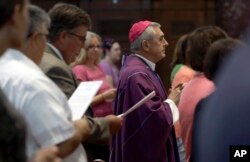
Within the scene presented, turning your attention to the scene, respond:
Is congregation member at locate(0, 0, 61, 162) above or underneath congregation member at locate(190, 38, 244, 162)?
above

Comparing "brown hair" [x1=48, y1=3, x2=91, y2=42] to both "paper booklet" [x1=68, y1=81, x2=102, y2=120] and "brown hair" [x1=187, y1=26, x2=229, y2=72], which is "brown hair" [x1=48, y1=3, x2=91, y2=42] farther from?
"brown hair" [x1=187, y1=26, x2=229, y2=72]

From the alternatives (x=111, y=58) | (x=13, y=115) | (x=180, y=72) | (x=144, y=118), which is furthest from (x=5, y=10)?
(x=111, y=58)

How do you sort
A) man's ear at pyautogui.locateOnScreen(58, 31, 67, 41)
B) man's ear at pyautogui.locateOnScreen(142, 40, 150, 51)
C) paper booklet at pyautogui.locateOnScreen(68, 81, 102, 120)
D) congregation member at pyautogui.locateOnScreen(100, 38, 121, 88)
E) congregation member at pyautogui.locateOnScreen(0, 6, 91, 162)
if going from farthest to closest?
congregation member at pyautogui.locateOnScreen(100, 38, 121, 88), man's ear at pyautogui.locateOnScreen(142, 40, 150, 51), man's ear at pyautogui.locateOnScreen(58, 31, 67, 41), paper booklet at pyautogui.locateOnScreen(68, 81, 102, 120), congregation member at pyautogui.locateOnScreen(0, 6, 91, 162)

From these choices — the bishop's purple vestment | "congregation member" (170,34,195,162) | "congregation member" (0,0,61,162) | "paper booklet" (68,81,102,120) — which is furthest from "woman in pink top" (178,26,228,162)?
"congregation member" (0,0,61,162)

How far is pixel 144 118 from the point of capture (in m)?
5.12

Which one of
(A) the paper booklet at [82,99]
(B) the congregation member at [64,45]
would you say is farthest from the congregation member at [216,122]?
(A) the paper booklet at [82,99]

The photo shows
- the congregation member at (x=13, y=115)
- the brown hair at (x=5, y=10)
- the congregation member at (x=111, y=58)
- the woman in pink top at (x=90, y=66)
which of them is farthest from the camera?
the congregation member at (x=111, y=58)

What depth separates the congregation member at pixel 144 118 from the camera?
16.7ft

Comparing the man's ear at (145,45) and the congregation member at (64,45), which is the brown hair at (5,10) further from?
the man's ear at (145,45)

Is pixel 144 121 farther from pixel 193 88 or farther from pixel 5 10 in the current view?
pixel 5 10

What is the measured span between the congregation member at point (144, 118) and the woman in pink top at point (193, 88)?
0.06m

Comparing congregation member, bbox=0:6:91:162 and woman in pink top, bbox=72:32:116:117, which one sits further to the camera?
woman in pink top, bbox=72:32:116:117

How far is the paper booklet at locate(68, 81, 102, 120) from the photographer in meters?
3.33

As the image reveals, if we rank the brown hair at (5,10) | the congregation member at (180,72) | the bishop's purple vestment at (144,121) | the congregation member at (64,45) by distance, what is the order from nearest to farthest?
1. the brown hair at (5,10)
2. the congregation member at (64,45)
3. the bishop's purple vestment at (144,121)
4. the congregation member at (180,72)
